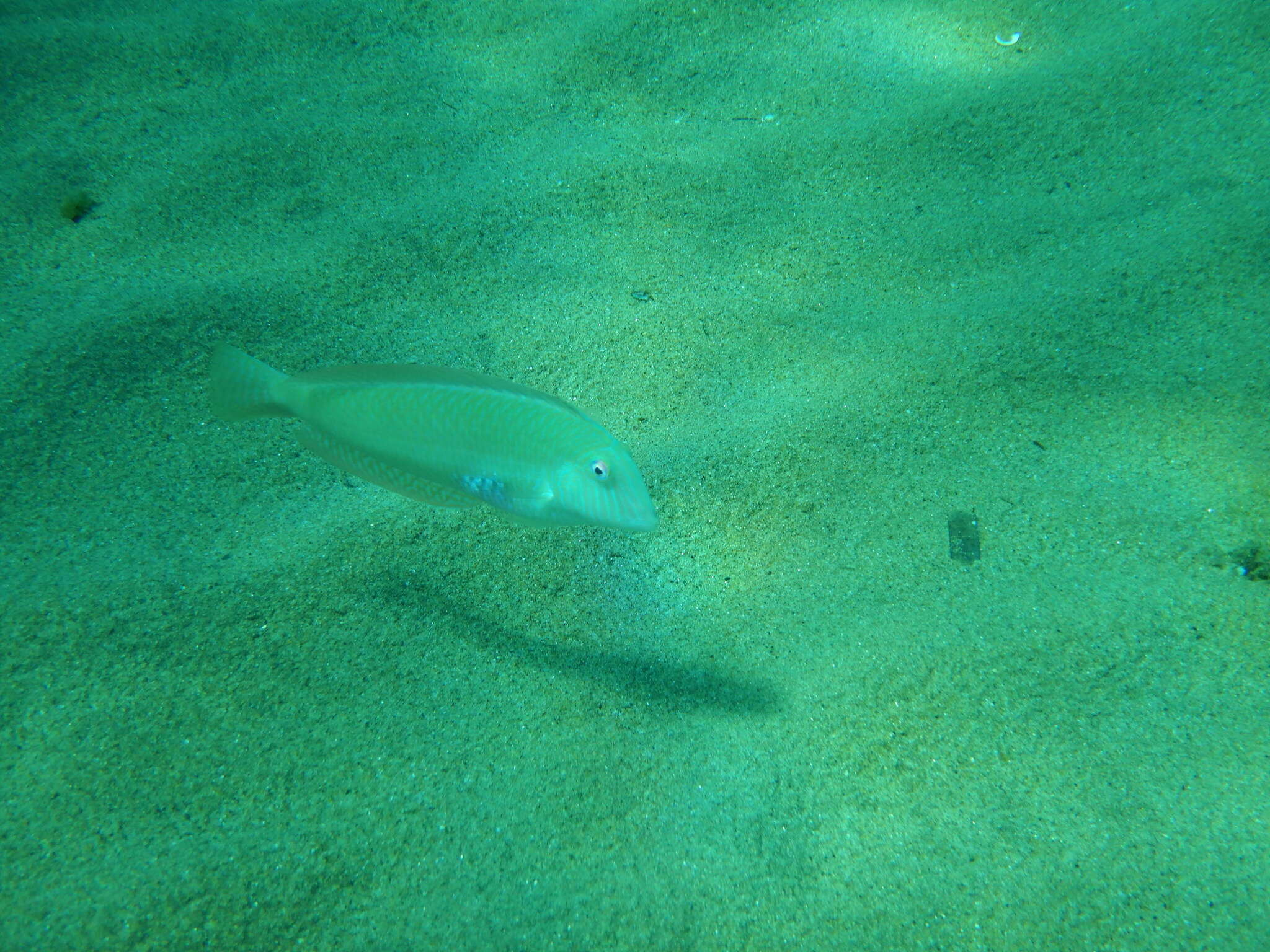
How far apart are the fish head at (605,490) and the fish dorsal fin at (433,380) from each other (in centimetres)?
11

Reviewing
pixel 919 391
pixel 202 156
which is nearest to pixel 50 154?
pixel 202 156

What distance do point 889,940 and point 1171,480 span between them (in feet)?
5.87

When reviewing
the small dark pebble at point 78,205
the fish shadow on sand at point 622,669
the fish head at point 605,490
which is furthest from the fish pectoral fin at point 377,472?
the small dark pebble at point 78,205

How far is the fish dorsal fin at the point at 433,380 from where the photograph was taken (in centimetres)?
140

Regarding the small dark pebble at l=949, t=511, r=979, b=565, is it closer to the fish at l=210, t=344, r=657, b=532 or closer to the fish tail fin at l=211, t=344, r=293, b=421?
the fish at l=210, t=344, r=657, b=532

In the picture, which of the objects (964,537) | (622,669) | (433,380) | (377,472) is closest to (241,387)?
(377,472)

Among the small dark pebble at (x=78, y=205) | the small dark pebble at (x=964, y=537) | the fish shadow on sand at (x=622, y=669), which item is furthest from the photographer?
the small dark pebble at (x=78, y=205)

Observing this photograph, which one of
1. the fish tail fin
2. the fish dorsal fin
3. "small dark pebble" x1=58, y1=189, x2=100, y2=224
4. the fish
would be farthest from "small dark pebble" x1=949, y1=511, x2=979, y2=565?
"small dark pebble" x1=58, y1=189, x2=100, y2=224

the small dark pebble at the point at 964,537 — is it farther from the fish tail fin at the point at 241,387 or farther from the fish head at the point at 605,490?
the fish tail fin at the point at 241,387

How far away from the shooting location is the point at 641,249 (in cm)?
302

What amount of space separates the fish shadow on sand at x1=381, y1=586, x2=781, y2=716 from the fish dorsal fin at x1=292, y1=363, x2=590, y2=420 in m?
0.90

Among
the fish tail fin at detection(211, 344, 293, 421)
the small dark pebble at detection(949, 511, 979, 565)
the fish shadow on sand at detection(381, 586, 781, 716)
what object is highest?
the fish tail fin at detection(211, 344, 293, 421)

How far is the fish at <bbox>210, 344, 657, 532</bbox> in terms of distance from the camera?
1377mm

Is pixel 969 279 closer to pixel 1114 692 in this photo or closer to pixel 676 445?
pixel 676 445
